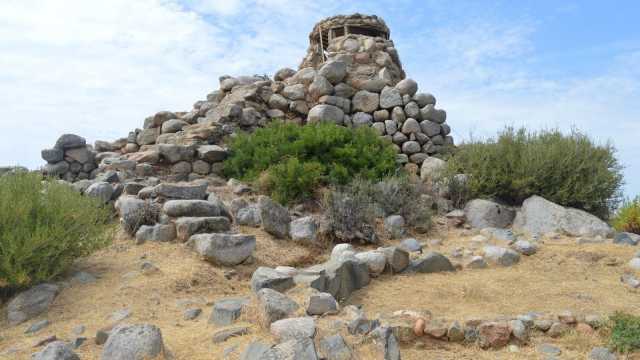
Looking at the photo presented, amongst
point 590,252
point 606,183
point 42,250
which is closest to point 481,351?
point 590,252

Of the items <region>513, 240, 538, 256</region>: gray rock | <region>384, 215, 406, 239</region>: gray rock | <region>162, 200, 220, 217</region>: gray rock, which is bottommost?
<region>513, 240, 538, 256</region>: gray rock

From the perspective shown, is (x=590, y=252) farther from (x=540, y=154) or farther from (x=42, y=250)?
(x=42, y=250)

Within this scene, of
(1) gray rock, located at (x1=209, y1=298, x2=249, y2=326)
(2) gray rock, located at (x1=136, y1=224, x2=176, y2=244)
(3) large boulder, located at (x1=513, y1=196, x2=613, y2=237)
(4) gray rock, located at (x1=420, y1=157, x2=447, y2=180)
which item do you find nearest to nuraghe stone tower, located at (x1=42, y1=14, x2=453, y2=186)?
(4) gray rock, located at (x1=420, y1=157, x2=447, y2=180)

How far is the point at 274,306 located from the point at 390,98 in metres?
7.13

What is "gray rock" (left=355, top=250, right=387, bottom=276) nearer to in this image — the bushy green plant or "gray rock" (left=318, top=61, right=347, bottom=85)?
the bushy green plant

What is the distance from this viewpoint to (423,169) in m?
9.45

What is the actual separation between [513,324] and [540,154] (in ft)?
15.7

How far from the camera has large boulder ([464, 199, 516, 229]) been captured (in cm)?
777

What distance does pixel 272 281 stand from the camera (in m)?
4.52

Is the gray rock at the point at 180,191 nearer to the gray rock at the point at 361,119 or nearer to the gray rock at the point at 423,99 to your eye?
the gray rock at the point at 361,119

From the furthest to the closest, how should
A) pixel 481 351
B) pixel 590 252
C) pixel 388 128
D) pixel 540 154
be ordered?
pixel 388 128
pixel 540 154
pixel 590 252
pixel 481 351

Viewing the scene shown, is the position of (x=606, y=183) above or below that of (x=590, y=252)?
above

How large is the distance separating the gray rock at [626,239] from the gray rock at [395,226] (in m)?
2.71

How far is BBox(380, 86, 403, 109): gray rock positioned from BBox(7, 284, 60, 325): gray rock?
7.03 meters
